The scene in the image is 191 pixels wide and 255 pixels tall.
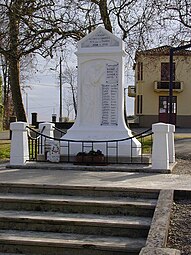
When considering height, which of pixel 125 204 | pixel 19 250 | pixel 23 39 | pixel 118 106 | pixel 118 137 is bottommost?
pixel 19 250

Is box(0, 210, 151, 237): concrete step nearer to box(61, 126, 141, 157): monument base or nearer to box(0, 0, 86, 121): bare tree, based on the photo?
box(61, 126, 141, 157): monument base

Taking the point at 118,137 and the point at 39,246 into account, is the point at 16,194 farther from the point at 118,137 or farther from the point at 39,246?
the point at 118,137

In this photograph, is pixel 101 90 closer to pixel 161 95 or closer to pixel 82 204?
pixel 82 204

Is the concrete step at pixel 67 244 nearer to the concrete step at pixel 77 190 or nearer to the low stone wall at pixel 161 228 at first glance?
the low stone wall at pixel 161 228

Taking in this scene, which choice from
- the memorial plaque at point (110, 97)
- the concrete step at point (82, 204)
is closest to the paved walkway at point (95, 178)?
the concrete step at point (82, 204)

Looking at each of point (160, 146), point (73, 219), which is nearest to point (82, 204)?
point (73, 219)

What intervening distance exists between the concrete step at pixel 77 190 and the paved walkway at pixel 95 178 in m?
0.24

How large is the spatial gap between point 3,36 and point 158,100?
84.6 feet

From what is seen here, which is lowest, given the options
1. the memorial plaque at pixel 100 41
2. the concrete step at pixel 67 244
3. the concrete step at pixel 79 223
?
the concrete step at pixel 67 244

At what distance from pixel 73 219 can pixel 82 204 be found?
474mm

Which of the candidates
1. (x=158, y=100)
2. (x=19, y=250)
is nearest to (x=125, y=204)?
(x=19, y=250)

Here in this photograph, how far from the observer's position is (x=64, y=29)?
1759 cm

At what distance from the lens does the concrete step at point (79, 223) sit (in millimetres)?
6211

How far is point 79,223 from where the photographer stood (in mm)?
6340
